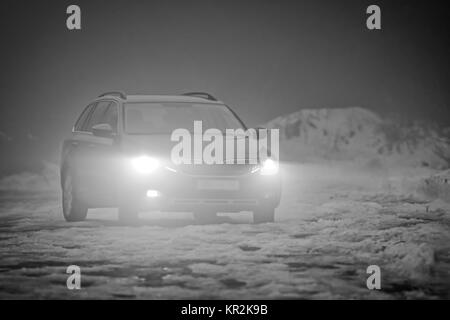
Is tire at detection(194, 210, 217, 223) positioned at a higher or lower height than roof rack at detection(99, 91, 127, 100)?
lower

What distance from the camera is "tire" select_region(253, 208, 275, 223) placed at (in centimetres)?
1128

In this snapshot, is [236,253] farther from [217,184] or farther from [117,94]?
[117,94]

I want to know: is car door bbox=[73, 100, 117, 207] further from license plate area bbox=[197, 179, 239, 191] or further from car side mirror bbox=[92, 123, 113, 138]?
license plate area bbox=[197, 179, 239, 191]

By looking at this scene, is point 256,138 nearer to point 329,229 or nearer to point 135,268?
point 329,229

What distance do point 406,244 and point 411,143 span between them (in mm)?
19793

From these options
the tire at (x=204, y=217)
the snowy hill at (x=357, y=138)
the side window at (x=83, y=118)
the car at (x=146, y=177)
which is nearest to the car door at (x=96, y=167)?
the car at (x=146, y=177)

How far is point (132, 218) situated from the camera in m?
10.7

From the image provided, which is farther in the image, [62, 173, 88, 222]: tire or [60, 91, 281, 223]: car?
[62, 173, 88, 222]: tire

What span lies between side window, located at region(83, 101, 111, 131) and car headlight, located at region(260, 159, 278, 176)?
2650mm

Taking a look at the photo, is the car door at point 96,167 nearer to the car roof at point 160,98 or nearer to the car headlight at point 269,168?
the car roof at point 160,98

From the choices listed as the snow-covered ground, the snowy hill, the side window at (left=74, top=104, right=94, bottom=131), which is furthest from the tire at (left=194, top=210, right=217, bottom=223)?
the snowy hill

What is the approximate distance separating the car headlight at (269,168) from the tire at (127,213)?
1.68 m

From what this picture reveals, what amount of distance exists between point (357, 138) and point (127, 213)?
2093 centimetres
